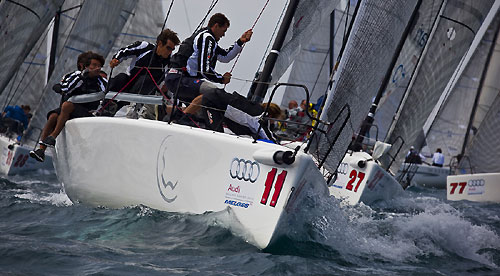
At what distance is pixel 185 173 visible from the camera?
185 inches

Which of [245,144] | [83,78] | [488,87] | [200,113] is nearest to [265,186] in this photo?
[245,144]

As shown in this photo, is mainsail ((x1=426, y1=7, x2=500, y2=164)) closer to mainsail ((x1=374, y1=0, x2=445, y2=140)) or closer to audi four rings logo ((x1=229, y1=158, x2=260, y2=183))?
mainsail ((x1=374, y1=0, x2=445, y2=140))

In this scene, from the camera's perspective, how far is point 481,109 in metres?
20.8

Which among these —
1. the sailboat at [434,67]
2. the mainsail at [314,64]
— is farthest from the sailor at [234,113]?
the mainsail at [314,64]

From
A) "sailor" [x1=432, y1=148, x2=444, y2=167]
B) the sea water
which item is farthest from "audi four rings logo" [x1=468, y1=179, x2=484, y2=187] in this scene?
"sailor" [x1=432, y1=148, x2=444, y2=167]

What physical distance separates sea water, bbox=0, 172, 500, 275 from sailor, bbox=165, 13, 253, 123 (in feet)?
3.31

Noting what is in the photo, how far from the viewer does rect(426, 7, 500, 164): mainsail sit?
2002 centimetres

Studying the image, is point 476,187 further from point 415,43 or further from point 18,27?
point 18,27

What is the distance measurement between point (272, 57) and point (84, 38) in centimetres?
639

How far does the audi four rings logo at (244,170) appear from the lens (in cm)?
431

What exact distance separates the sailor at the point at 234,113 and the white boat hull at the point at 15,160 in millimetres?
6366

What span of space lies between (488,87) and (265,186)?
17617 millimetres

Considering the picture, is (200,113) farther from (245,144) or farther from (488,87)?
(488,87)

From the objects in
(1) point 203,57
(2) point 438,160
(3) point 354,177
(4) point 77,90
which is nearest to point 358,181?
(3) point 354,177
